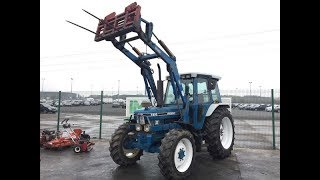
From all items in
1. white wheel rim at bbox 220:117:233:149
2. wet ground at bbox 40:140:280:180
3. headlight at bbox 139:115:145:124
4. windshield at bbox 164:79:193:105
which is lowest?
wet ground at bbox 40:140:280:180

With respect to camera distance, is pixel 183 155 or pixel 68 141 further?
pixel 68 141

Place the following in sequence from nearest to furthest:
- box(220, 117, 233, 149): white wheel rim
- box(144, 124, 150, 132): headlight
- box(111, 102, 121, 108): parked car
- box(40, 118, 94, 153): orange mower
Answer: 1. box(144, 124, 150, 132): headlight
2. box(220, 117, 233, 149): white wheel rim
3. box(40, 118, 94, 153): orange mower
4. box(111, 102, 121, 108): parked car

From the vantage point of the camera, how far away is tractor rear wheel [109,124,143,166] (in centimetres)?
657

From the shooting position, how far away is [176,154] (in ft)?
18.7

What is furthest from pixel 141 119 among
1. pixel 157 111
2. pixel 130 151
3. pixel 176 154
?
pixel 176 154

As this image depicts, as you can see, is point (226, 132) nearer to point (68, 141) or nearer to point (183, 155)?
point (183, 155)

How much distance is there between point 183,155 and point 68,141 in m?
4.67

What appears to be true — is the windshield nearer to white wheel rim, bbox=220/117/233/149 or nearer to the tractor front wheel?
white wheel rim, bbox=220/117/233/149

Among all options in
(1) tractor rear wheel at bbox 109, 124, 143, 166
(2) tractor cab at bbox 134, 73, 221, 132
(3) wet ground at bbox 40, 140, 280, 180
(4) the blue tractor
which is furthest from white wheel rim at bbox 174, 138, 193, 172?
(1) tractor rear wheel at bbox 109, 124, 143, 166

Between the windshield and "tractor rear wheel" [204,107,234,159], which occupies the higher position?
the windshield

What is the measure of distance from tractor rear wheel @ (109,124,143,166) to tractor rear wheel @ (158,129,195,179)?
4.70 feet
